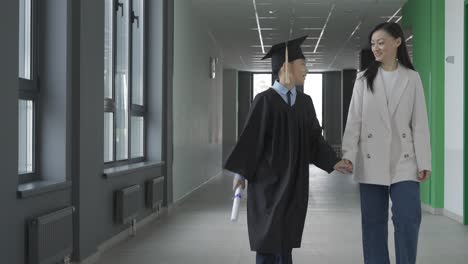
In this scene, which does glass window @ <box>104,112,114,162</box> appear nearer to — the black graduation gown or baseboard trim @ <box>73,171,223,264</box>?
baseboard trim @ <box>73,171,223,264</box>

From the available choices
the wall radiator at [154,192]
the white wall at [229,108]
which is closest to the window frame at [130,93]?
the wall radiator at [154,192]

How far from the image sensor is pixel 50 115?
4.20m

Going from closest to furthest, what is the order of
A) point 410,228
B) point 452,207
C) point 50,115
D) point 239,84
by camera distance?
point 410,228
point 50,115
point 452,207
point 239,84

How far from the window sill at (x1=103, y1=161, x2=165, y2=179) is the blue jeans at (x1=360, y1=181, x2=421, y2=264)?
2547 millimetres

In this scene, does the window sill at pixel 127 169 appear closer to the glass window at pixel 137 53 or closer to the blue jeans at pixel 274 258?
the glass window at pixel 137 53

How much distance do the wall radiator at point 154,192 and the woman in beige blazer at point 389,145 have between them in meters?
3.81

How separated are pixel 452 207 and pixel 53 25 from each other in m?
4.92

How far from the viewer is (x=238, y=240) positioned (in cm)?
559

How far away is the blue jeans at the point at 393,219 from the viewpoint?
307 centimetres

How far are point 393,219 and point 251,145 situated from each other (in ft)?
2.60

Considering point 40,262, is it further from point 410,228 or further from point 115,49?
point 115,49

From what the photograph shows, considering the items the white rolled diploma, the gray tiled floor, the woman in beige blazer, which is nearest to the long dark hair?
the woman in beige blazer

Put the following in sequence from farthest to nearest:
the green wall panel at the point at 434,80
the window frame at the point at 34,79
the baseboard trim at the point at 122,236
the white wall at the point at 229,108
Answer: the white wall at the point at 229,108 < the green wall panel at the point at 434,80 < the baseboard trim at the point at 122,236 < the window frame at the point at 34,79

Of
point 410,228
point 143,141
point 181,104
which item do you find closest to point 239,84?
point 181,104
